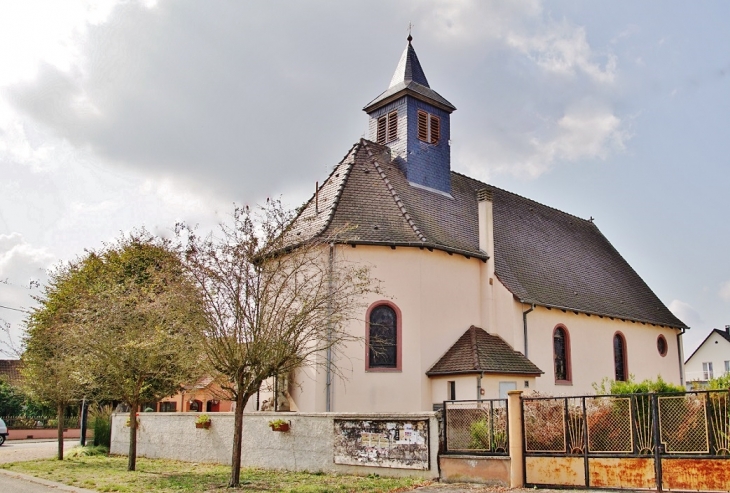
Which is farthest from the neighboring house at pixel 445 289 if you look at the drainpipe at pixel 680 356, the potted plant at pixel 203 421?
the potted plant at pixel 203 421

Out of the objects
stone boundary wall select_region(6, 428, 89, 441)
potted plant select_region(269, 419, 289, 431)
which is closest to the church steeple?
potted plant select_region(269, 419, 289, 431)

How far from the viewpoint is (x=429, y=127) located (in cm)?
2567

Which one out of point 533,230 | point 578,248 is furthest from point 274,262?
point 578,248

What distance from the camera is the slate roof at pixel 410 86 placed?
25128mm

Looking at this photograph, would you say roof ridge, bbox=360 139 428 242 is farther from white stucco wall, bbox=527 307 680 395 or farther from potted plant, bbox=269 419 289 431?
potted plant, bbox=269 419 289 431

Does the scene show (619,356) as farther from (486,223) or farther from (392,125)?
(392,125)

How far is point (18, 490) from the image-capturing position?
527 inches

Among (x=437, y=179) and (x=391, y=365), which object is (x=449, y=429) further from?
(x=437, y=179)

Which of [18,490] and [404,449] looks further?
[404,449]

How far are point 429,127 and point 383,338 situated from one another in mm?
9476

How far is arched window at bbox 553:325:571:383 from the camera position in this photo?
24.3m

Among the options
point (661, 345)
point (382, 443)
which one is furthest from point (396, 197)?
point (661, 345)

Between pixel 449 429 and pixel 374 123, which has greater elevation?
pixel 374 123

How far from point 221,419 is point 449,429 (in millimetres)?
7242
